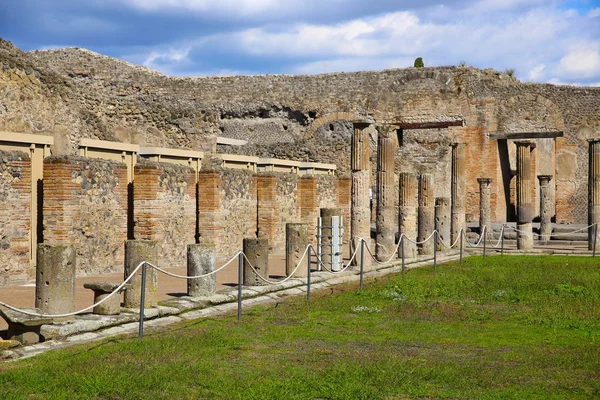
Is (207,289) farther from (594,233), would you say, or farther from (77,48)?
(77,48)

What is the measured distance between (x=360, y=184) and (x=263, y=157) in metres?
11.0

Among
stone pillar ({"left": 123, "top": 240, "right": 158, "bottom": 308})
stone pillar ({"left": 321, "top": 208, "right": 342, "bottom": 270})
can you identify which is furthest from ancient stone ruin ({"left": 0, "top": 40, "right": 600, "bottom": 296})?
stone pillar ({"left": 123, "top": 240, "right": 158, "bottom": 308})

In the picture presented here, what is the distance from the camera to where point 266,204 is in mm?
18203

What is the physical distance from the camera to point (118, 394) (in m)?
5.57

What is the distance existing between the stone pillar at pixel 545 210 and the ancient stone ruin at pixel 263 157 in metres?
0.06

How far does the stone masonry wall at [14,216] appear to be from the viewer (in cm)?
1131

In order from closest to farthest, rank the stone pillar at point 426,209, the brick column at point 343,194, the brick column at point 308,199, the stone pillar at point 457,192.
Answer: the brick column at point 308,199 < the stone pillar at point 426,209 < the brick column at point 343,194 < the stone pillar at point 457,192

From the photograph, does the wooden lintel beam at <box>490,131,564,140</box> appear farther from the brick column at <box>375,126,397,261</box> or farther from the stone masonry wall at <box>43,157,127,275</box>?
the stone masonry wall at <box>43,157,127,275</box>

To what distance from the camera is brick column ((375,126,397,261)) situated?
16.7 m

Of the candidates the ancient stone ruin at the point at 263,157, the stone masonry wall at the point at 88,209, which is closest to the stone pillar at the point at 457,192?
the ancient stone ruin at the point at 263,157

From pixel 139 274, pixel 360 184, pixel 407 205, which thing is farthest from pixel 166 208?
pixel 407 205

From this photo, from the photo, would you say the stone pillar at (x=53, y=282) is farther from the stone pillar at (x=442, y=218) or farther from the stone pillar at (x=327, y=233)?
the stone pillar at (x=442, y=218)

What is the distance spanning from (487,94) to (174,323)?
21.7 metres

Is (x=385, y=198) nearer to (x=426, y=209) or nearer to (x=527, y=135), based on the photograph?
(x=426, y=209)
